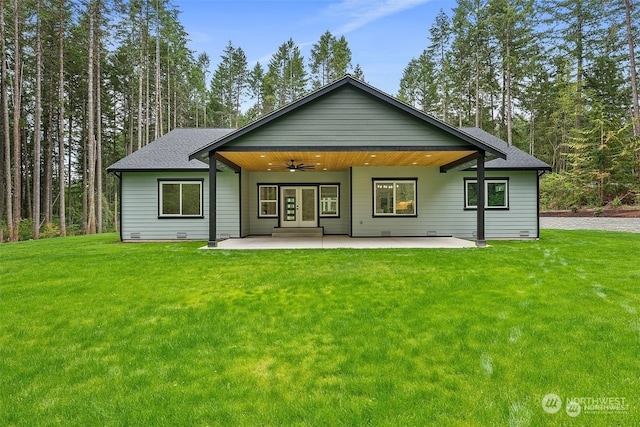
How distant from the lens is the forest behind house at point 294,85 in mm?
15305

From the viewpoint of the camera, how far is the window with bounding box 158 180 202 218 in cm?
1123

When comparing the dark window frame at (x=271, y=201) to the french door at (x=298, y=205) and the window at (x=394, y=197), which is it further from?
the window at (x=394, y=197)

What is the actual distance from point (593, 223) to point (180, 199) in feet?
54.0

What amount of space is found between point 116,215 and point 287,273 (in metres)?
23.4

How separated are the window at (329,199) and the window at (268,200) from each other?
180 cm

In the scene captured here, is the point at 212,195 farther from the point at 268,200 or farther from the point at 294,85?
the point at 294,85

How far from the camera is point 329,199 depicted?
42.2ft

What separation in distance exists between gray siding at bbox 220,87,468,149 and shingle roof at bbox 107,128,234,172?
3.04 m

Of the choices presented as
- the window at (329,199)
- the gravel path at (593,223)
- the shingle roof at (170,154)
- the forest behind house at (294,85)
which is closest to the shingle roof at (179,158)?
the shingle roof at (170,154)

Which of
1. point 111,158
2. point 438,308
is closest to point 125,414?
Result: point 438,308

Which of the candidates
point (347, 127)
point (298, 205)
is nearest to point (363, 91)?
point (347, 127)

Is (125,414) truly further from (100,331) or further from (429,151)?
(429,151)

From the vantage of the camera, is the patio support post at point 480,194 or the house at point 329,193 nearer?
the patio support post at point 480,194

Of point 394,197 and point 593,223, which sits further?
point 593,223
